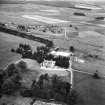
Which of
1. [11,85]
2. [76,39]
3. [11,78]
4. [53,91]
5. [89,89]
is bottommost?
[89,89]

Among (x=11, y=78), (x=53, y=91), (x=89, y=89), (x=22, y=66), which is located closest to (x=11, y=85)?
(x=11, y=78)

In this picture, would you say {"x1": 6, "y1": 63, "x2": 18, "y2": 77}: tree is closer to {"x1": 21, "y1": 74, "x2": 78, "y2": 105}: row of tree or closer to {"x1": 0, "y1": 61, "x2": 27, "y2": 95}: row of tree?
{"x1": 0, "y1": 61, "x2": 27, "y2": 95}: row of tree

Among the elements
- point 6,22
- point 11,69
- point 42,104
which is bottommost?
point 42,104

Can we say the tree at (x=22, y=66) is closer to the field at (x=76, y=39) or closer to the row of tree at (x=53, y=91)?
the field at (x=76, y=39)

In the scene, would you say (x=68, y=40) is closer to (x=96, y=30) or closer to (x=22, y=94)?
(x=96, y=30)

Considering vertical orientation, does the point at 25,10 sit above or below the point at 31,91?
above

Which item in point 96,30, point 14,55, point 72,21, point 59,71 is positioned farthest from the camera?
point 72,21

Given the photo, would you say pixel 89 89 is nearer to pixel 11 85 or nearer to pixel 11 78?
pixel 11 85

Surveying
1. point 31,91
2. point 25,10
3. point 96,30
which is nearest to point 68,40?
point 96,30
